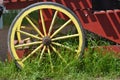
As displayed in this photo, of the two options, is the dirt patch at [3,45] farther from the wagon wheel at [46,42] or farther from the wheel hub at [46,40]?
the wheel hub at [46,40]

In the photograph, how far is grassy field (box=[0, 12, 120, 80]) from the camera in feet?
18.3

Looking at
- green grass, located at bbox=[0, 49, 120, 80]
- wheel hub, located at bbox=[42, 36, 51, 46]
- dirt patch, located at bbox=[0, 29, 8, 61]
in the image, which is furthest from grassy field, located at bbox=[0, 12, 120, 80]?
dirt patch, located at bbox=[0, 29, 8, 61]

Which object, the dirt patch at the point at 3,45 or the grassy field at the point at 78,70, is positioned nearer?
the grassy field at the point at 78,70

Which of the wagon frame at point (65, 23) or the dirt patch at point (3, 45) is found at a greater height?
the wagon frame at point (65, 23)

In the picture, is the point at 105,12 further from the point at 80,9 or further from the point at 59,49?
the point at 59,49

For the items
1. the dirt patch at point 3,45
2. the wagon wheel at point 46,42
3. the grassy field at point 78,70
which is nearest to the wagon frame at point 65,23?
the wagon wheel at point 46,42

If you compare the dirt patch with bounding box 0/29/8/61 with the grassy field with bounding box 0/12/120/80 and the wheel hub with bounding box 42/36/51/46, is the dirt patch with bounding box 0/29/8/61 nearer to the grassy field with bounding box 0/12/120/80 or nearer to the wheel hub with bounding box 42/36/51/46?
the grassy field with bounding box 0/12/120/80

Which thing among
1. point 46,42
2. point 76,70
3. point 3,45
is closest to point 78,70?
point 76,70

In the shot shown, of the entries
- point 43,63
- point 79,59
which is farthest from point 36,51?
point 79,59

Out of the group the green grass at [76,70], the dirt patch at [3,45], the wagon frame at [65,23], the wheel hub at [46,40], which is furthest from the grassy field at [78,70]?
the dirt patch at [3,45]

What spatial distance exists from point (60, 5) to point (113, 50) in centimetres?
101

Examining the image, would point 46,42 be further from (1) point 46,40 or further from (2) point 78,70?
(2) point 78,70

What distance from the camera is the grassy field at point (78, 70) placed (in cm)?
558

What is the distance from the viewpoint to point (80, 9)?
5949 millimetres
